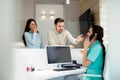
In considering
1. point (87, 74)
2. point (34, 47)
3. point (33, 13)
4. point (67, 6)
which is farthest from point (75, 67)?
point (67, 6)

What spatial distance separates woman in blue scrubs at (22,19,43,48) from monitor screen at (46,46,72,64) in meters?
0.15

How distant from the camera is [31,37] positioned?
2541 millimetres

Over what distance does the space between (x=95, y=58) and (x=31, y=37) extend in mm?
790

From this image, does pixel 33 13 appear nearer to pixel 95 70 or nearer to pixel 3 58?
pixel 95 70

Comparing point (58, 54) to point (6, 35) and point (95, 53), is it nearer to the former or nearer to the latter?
point (95, 53)

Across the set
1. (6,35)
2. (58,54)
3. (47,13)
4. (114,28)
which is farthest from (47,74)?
(47,13)

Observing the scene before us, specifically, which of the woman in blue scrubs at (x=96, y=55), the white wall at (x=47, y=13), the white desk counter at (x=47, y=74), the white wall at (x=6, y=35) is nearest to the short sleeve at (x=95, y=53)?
the woman in blue scrubs at (x=96, y=55)

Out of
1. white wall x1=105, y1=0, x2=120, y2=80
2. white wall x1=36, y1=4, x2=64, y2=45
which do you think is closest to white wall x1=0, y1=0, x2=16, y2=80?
white wall x1=105, y1=0, x2=120, y2=80

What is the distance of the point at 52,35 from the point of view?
2.83 meters

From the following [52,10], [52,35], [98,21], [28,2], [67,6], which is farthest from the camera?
[67,6]

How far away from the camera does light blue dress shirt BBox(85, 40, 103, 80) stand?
2256 mm

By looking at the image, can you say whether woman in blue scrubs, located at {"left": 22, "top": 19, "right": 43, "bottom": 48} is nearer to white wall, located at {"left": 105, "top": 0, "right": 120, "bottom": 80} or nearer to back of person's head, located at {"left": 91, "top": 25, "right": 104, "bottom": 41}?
back of person's head, located at {"left": 91, "top": 25, "right": 104, "bottom": 41}

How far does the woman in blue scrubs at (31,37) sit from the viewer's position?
253 cm

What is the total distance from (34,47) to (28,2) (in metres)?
2.11
